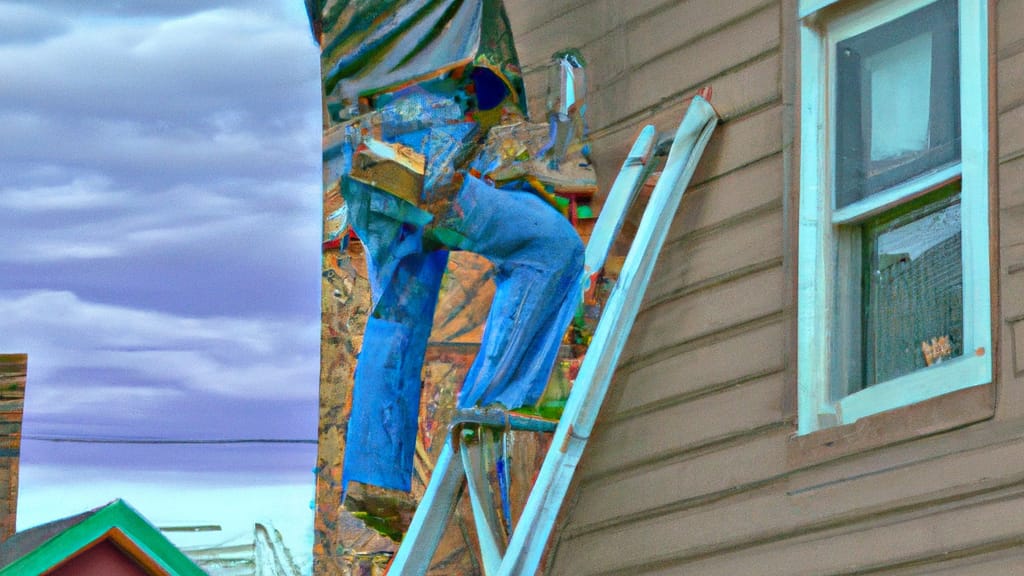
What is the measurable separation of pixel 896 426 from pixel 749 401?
0.65 m

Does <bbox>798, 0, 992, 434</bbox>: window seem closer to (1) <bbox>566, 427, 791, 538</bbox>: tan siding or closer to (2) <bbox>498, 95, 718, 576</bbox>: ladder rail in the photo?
(1) <bbox>566, 427, 791, 538</bbox>: tan siding

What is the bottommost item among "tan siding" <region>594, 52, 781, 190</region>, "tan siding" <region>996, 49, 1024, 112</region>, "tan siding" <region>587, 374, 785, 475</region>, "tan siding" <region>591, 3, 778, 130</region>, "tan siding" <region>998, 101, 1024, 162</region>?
"tan siding" <region>587, 374, 785, 475</region>

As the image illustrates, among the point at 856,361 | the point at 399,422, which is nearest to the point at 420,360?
the point at 399,422

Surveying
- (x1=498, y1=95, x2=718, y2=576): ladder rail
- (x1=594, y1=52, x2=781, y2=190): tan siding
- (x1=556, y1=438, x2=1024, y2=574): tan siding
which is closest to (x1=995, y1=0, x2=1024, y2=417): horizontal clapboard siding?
(x1=556, y1=438, x2=1024, y2=574): tan siding

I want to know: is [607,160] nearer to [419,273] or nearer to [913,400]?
[419,273]

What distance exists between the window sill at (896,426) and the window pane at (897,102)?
747mm

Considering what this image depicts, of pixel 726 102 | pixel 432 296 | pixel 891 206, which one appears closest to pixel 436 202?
pixel 432 296

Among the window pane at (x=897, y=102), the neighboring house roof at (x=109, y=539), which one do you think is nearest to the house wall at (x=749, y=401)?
the window pane at (x=897, y=102)

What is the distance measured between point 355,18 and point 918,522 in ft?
10.7

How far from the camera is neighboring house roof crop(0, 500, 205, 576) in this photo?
27.7 ft

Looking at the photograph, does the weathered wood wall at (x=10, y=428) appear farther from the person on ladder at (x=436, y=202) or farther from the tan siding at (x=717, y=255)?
the tan siding at (x=717, y=255)

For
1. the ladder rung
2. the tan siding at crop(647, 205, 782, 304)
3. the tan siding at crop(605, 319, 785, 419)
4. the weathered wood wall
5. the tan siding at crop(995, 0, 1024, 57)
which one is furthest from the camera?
the weathered wood wall

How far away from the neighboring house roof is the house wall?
3.79 m

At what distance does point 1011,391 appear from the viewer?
162 inches
